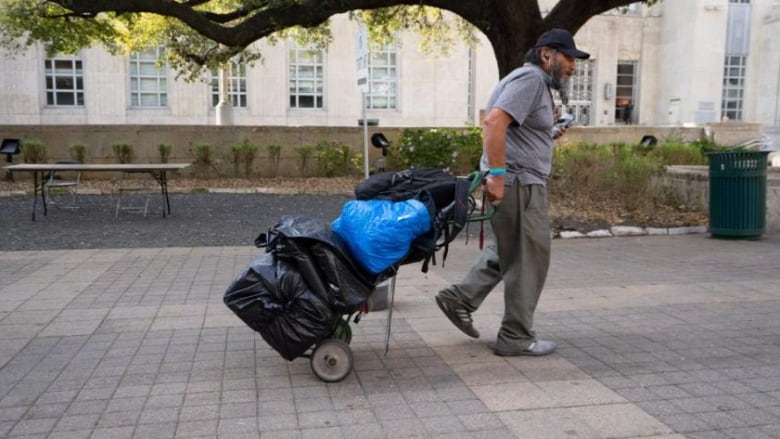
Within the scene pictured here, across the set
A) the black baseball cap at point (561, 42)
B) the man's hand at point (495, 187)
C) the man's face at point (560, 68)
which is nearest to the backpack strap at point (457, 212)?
the man's hand at point (495, 187)

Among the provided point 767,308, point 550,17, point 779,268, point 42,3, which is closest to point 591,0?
point 550,17

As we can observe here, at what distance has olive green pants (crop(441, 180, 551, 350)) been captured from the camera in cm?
430

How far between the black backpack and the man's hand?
0.12 meters

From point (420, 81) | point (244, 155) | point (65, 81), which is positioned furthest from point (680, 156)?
point (65, 81)

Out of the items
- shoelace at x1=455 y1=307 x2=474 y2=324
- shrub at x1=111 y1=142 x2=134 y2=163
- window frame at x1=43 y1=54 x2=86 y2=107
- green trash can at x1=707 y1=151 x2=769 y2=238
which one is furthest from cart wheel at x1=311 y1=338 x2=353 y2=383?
window frame at x1=43 y1=54 x2=86 y2=107

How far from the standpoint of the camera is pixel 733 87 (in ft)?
101

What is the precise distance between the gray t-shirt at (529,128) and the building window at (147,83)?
71.4 feet

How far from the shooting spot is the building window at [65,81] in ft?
76.5

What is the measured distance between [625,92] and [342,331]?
1214 inches

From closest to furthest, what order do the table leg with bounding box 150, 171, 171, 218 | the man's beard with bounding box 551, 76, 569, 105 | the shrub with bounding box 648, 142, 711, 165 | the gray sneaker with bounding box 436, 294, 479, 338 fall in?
the man's beard with bounding box 551, 76, 569, 105 < the gray sneaker with bounding box 436, 294, 479, 338 < the table leg with bounding box 150, 171, 171, 218 < the shrub with bounding box 648, 142, 711, 165

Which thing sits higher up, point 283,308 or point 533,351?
point 283,308

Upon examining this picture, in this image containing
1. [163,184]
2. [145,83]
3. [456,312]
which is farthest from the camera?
[145,83]

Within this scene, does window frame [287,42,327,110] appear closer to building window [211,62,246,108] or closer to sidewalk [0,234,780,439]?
building window [211,62,246,108]

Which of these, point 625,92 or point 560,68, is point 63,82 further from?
point 625,92
